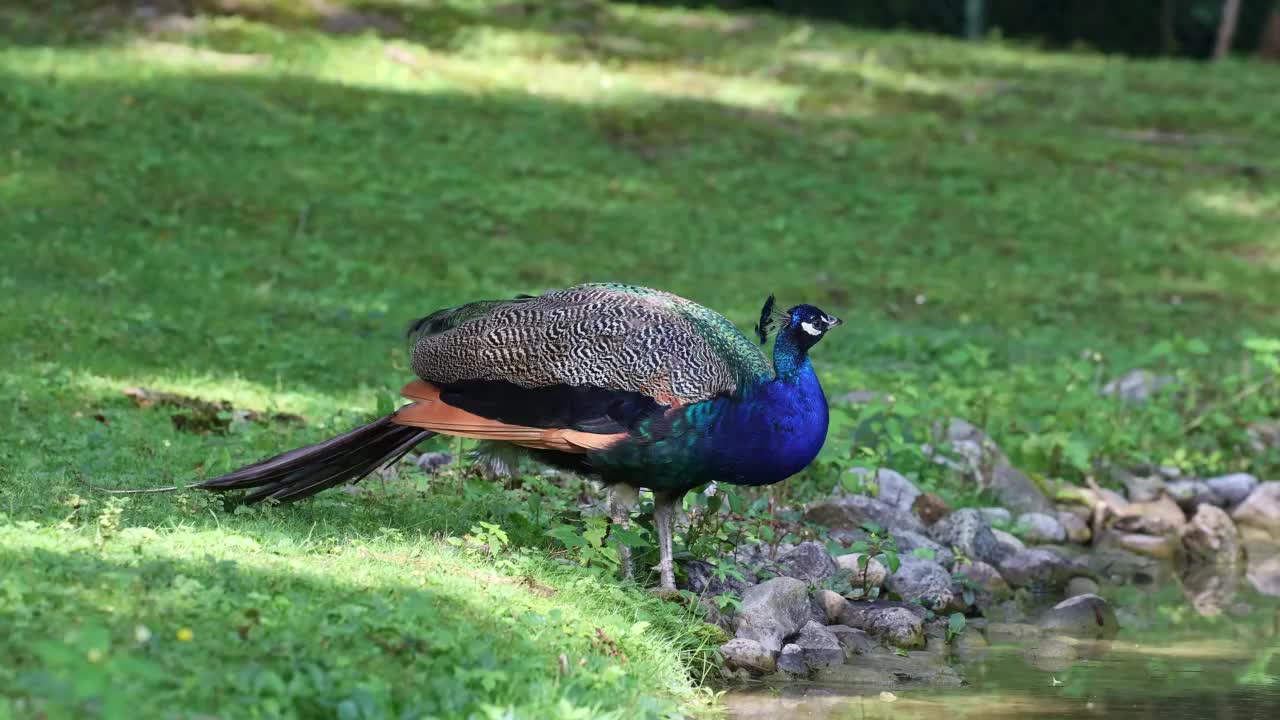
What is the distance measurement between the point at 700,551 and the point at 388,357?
4848 mm

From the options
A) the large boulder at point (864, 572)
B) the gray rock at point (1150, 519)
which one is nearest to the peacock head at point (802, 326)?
the large boulder at point (864, 572)

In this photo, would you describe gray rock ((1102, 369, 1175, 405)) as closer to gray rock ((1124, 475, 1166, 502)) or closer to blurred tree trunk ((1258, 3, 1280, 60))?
gray rock ((1124, 475, 1166, 502))

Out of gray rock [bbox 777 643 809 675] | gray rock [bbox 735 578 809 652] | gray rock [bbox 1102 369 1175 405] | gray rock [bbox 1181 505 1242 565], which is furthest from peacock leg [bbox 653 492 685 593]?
gray rock [bbox 1102 369 1175 405]

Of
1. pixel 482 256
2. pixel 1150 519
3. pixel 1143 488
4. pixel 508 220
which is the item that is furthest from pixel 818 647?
pixel 508 220

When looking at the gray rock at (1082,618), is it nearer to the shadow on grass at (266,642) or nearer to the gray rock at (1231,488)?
the gray rock at (1231,488)

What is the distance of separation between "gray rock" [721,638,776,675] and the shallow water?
0.13 meters

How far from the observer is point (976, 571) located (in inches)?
372

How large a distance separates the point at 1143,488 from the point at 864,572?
145 inches

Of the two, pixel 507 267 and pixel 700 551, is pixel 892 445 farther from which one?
pixel 507 267

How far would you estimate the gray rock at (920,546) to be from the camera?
9.24 m

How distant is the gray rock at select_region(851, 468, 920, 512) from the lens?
1004cm

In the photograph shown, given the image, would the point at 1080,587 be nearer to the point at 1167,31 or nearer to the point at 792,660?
the point at 792,660

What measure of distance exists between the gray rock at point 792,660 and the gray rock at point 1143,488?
184 inches

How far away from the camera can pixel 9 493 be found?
7.39m
